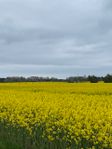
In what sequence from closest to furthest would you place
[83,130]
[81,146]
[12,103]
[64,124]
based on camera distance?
[83,130], [81,146], [64,124], [12,103]

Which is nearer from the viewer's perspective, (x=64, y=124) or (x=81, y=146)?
(x=81, y=146)

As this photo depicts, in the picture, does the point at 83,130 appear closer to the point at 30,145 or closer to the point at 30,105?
the point at 30,145

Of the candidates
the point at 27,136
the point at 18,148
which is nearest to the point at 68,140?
the point at 18,148

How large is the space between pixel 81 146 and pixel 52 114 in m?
3.10

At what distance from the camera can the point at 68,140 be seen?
1084cm

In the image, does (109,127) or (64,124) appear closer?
(109,127)

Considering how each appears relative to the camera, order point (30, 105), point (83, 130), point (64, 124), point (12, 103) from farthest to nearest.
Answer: point (12, 103) < point (30, 105) < point (64, 124) < point (83, 130)

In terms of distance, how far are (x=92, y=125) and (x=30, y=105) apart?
5.64m

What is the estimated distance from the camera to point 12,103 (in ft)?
59.4

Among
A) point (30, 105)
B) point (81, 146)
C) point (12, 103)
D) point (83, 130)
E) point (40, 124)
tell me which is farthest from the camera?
Result: point (12, 103)

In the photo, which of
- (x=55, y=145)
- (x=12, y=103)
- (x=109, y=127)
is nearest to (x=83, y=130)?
(x=109, y=127)

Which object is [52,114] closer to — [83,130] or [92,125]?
[92,125]

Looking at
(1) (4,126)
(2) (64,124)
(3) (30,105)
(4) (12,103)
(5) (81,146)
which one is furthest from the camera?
(4) (12,103)

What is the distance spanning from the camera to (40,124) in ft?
44.2
